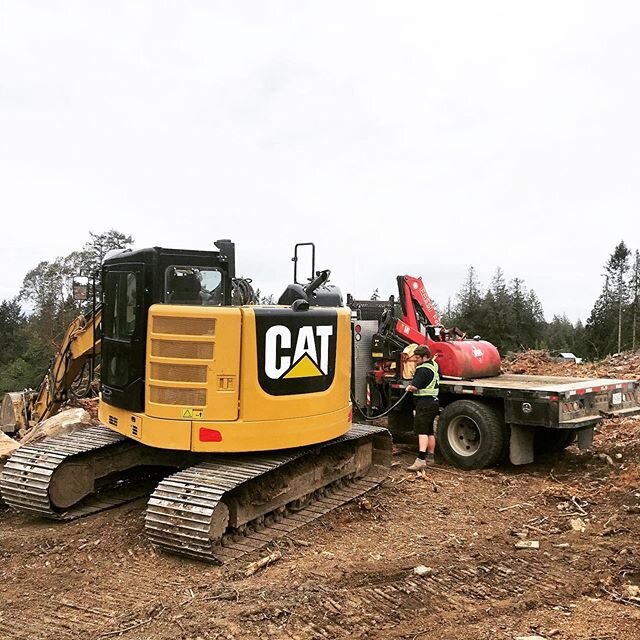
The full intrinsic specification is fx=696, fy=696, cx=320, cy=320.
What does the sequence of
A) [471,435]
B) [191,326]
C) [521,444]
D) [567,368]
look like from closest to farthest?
[191,326] → [521,444] → [471,435] → [567,368]

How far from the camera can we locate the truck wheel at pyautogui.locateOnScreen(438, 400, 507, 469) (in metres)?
9.02

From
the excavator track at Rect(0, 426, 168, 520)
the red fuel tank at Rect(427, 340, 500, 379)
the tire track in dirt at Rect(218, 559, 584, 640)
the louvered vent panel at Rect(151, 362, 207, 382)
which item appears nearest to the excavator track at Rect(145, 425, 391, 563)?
the louvered vent panel at Rect(151, 362, 207, 382)

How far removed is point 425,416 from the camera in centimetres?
928

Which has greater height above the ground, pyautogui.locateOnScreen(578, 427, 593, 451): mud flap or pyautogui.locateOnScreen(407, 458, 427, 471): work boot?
pyautogui.locateOnScreen(578, 427, 593, 451): mud flap

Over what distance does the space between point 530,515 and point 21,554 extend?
16.1 feet

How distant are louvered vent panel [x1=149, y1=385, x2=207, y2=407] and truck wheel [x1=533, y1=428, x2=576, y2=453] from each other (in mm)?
5611

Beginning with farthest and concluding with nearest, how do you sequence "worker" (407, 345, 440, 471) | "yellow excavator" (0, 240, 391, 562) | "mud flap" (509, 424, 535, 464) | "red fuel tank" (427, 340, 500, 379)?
"red fuel tank" (427, 340, 500, 379) < "worker" (407, 345, 440, 471) < "mud flap" (509, 424, 535, 464) < "yellow excavator" (0, 240, 391, 562)

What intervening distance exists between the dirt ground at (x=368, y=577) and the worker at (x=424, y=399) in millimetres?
1382

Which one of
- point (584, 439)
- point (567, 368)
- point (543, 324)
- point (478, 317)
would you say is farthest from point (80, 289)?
point (543, 324)

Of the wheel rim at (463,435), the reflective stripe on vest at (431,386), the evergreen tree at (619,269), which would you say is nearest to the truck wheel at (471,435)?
the wheel rim at (463,435)

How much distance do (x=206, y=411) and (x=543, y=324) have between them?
73.2 meters

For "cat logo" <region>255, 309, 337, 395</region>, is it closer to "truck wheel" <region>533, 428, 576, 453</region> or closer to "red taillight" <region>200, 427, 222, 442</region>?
"red taillight" <region>200, 427, 222, 442</region>

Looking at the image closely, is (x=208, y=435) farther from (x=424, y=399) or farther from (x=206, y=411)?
(x=424, y=399)

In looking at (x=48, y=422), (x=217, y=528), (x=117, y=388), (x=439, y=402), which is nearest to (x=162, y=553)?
(x=217, y=528)
